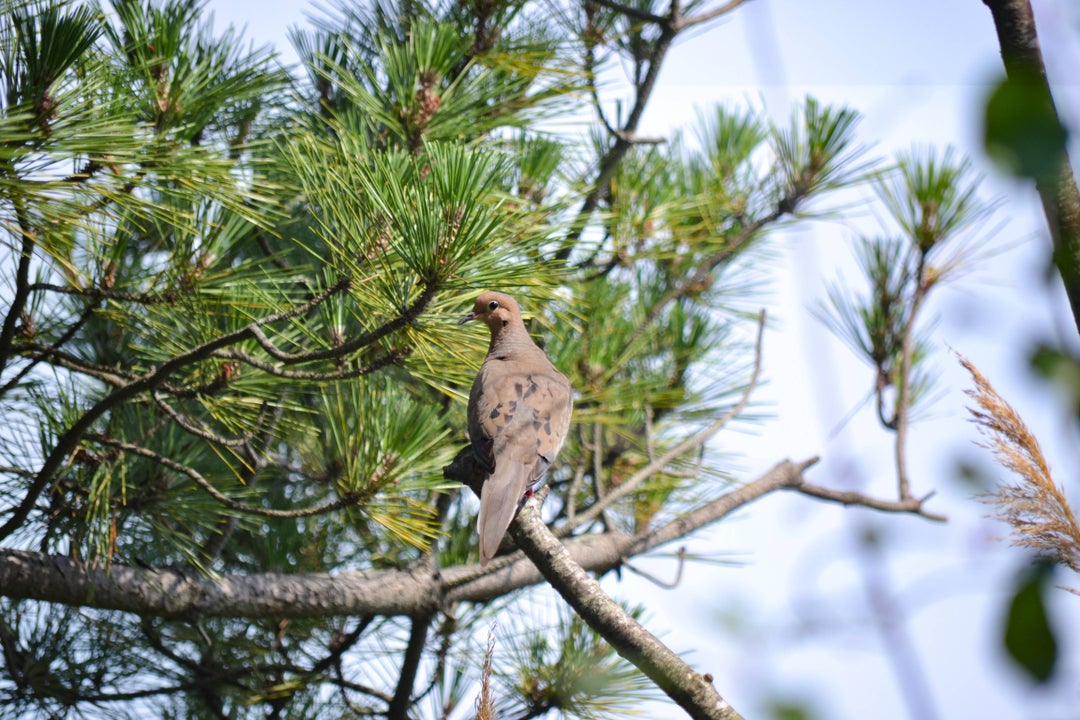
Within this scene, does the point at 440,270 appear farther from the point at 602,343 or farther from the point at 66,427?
the point at 602,343

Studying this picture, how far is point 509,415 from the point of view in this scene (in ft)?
5.58

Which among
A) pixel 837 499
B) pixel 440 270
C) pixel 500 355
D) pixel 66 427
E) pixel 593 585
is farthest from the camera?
pixel 837 499

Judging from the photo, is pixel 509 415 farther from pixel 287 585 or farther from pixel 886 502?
pixel 886 502

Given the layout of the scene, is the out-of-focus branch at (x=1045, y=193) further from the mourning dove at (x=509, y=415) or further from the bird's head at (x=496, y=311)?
the bird's head at (x=496, y=311)

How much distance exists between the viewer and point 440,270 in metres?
1.42

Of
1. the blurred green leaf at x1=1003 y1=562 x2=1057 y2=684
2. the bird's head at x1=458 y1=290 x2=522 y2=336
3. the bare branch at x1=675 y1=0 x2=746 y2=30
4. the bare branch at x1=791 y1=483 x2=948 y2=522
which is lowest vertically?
the blurred green leaf at x1=1003 y1=562 x2=1057 y2=684

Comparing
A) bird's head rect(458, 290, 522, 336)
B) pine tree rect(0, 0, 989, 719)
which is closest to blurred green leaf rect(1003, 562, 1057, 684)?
pine tree rect(0, 0, 989, 719)

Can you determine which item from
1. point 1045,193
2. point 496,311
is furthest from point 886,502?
point 1045,193

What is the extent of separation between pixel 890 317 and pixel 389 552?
147cm

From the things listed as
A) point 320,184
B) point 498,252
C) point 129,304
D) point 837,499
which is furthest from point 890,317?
point 129,304

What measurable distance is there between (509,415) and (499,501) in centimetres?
23

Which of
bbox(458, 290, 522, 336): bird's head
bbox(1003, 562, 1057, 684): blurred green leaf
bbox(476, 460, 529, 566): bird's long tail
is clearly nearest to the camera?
bbox(1003, 562, 1057, 684): blurred green leaf

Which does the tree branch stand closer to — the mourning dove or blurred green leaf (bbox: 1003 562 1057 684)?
the mourning dove

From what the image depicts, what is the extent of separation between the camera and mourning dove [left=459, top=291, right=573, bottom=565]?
1515mm
